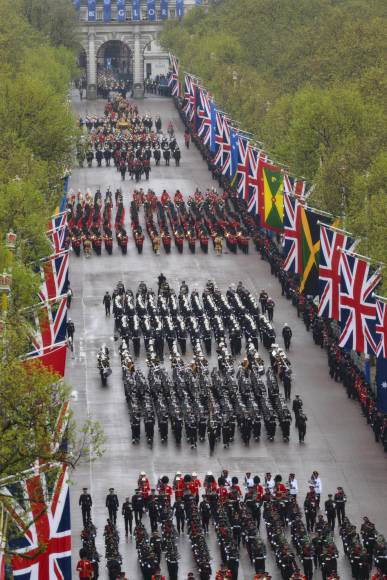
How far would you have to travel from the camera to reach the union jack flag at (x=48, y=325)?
168ft

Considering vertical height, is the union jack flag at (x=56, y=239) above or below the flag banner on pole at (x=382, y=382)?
above

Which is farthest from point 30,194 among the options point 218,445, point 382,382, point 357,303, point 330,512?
point 330,512

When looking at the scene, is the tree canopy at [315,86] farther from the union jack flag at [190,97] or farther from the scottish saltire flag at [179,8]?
the scottish saltire flag at [179,8]

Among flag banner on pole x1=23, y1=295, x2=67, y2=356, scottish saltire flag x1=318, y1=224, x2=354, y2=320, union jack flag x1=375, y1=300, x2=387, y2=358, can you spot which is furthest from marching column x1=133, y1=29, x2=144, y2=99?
flag banner on pole x1=23, y1=295, x2=67, y2=356

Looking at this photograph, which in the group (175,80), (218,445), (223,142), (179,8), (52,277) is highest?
(179,8)

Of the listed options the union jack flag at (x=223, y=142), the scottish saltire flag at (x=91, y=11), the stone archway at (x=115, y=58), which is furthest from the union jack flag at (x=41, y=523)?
the stone archway at (x=115, y=58)

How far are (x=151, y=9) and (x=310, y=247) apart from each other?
4449 inches

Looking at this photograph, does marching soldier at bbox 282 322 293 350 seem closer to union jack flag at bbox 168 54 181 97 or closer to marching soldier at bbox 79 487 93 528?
marching soldier at bbox 79 487 93 528

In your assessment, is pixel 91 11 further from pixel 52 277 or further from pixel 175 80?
pixel 52 277

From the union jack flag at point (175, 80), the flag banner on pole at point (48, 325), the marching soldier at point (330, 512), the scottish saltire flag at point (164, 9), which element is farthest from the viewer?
the scottish saltire flag at point (164, 9)

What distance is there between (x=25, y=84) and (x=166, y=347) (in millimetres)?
29204

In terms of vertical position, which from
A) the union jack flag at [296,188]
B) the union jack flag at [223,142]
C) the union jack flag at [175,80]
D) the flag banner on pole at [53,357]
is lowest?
the union jack flag at [175,80]

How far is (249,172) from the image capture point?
275 ft

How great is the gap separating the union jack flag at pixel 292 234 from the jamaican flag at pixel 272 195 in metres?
6.29
